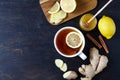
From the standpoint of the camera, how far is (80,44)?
974 mm

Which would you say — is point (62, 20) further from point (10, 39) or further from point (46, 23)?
point (10, 39)

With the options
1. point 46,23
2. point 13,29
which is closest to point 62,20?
point 46,23

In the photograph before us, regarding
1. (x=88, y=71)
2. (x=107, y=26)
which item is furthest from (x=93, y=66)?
(x=107, y=26)

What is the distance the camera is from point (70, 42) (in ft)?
3.21

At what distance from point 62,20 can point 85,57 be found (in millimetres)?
152

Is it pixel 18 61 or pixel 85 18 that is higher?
pixel 85 18

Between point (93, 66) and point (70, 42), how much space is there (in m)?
0.11

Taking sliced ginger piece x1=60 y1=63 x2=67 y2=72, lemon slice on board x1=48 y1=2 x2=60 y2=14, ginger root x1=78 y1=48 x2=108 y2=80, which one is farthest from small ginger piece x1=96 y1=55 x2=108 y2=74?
lemon slice on board x1=48 y1=2 x2=60 y2=14

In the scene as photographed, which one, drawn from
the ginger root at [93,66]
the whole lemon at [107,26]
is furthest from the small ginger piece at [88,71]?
the whole lemon at [107,26]

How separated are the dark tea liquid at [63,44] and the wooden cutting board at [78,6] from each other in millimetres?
49

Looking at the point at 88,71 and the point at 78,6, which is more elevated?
the point at 78,6

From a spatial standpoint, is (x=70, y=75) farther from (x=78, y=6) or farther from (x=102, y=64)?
(x=78, y=6)

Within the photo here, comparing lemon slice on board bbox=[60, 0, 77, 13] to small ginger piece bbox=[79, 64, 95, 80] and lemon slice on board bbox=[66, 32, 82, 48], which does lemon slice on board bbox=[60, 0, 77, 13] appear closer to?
lemon slice on board bbox=[66, 32, 82, 48]

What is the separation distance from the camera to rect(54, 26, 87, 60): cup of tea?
38.3 inches
